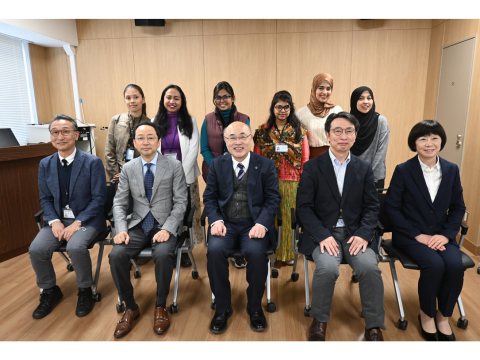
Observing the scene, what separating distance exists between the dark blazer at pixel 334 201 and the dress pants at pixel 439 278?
0.36m

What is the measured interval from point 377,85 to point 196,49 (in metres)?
2.88

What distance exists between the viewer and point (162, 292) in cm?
230

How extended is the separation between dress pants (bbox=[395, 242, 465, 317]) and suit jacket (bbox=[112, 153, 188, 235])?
172cm

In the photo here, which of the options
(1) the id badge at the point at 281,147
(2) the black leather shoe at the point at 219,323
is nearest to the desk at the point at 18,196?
(2) the black leather shoe at the point at 219,323

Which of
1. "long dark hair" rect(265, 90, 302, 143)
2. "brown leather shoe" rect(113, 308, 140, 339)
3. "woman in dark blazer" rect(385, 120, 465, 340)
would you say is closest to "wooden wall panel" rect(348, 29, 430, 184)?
"long dark hair" rect(265, 90, 302, 143)

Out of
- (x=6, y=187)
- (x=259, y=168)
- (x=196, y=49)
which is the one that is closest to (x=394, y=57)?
(x=196, y=49)

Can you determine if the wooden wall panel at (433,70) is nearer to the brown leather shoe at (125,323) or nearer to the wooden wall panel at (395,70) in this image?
the wooden wall panel at (395,70)

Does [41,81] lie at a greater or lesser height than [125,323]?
greater

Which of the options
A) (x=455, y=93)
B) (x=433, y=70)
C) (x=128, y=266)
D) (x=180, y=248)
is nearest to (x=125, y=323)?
(x=128, y=266)

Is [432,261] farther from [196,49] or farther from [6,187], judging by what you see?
[196,49]

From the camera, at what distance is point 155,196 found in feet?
8.18

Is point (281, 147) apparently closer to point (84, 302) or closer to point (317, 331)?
point (317, 331)

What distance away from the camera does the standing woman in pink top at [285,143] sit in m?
2.76

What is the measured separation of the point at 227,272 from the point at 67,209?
144 centimetres
